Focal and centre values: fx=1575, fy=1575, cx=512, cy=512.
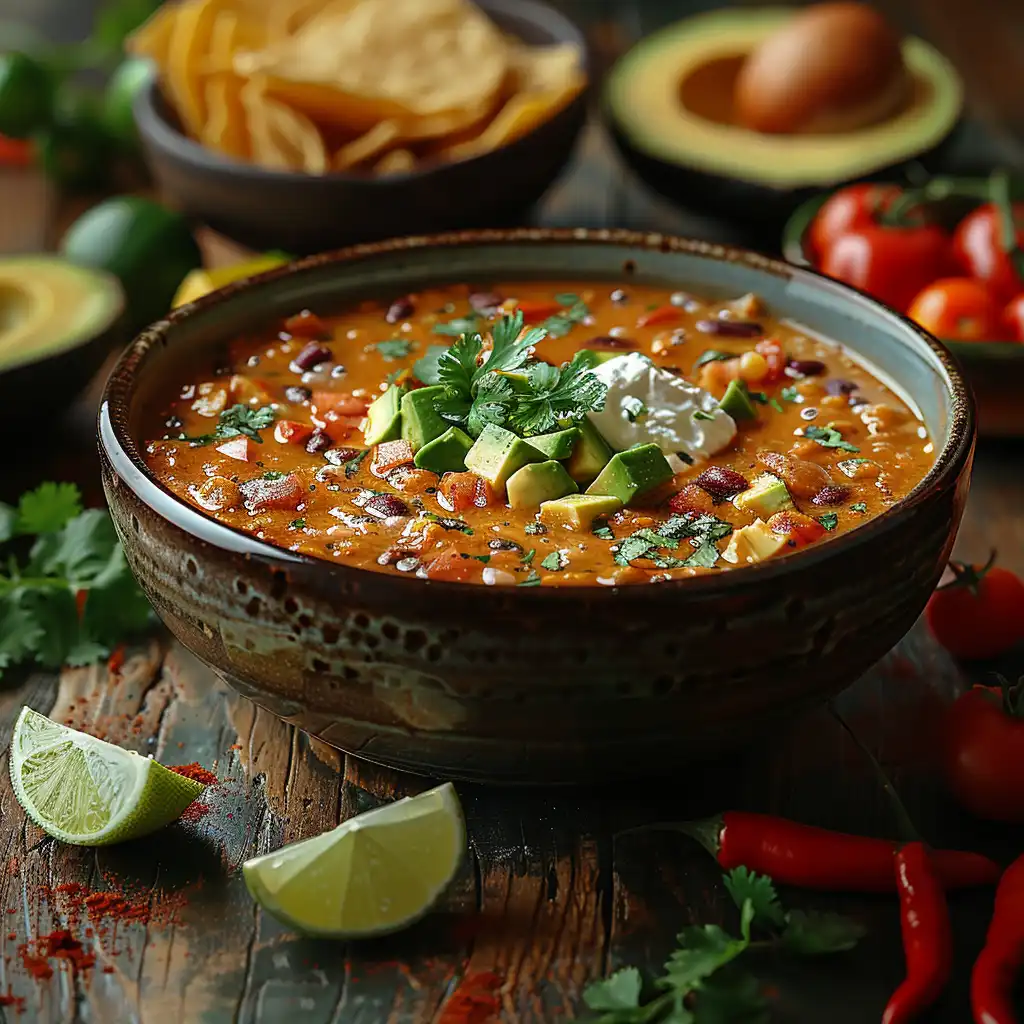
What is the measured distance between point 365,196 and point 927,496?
2.80 m

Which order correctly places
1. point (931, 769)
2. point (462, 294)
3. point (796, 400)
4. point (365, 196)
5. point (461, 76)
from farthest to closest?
1. point (461, 76)
2. point (365, 196)
3. point (462, 294)
4. point (796, 400)
5. point (931, 769)

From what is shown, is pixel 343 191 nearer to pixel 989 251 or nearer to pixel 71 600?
pixel 71 600

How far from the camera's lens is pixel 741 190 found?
5605mm

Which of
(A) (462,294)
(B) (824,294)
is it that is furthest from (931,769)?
(A) (462,294)

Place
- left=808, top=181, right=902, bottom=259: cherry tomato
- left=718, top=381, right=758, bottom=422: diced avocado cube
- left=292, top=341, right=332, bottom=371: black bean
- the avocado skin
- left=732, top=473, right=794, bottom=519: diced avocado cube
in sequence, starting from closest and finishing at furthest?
left=732, top=473, right=794, bottom=519: diced avocado cube → left=718, top=381, right=758, bottom=422: diced avocado cube → left=292, top=341, right=332, bottom=371: black bean → left=808, top=181, right=902, bottom=259: cherry tomato → the avocado skin

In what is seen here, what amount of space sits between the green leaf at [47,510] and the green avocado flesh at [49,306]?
56 cm

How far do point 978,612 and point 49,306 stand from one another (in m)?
2.78

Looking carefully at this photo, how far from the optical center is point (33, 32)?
776 centimetres

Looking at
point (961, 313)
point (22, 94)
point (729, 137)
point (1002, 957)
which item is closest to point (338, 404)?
point (1002, 957)

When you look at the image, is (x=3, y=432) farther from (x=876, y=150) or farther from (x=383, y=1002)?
(x=876, y=150)

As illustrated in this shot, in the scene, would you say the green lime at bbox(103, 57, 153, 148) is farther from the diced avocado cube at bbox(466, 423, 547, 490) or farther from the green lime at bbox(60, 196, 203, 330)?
the diced avocado cube at bbox(466, 423, 547, 490)

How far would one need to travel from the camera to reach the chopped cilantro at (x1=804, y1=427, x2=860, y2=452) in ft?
10.9

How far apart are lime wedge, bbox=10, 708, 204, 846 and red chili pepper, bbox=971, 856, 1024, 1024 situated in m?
1.45

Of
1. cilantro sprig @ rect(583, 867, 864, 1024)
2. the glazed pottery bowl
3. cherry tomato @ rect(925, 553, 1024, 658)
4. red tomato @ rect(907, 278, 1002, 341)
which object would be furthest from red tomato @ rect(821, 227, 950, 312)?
cilantro sprig @ rect(583, 867, 864, 1024)
